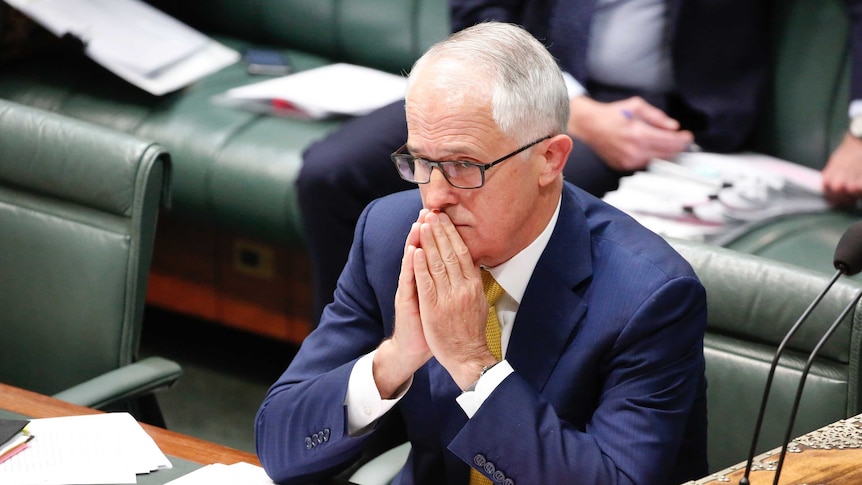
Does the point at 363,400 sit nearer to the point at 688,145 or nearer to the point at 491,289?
the point at 491,289

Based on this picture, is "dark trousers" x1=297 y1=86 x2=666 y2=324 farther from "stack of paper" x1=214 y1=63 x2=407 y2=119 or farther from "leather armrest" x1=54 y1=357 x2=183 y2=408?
"leather armrest" x1=54 y1=357 x2=183 y2=408

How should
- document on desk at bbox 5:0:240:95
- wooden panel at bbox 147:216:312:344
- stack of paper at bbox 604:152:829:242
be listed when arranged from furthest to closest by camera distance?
document on desk at bbox 5:0:240:95 → wooden panel at bbox 147:216:312:344 → stack of paper at bbox 604:152:829:242

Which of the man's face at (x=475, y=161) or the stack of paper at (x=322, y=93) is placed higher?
the man's face at (x=475, y=161)

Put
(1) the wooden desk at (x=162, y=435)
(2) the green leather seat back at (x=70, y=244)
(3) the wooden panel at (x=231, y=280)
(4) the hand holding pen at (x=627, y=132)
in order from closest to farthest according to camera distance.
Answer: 1. (1) the wooden desk at (x=162, y=435)
2. (2) the green leather seat back at (x=70, y=244)
3. (4) the hand holding pen at (x=627, y=132)
4. (3) the wooden panel at (x=231, y=280)

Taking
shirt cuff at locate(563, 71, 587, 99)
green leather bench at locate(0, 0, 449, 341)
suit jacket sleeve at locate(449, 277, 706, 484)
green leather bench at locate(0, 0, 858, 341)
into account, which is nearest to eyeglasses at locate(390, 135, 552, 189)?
suit jacket sleeve at locate(449, 277, 706, 484)

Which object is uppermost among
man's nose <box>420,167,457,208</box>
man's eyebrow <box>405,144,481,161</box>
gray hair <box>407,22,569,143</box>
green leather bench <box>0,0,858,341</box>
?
gray hair <box>407,22,569,143</box>

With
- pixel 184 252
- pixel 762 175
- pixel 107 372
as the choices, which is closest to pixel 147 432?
pixel 107 372

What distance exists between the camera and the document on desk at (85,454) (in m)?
1.45

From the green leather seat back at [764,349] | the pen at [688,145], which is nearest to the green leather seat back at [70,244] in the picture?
the green leather seat back at [764,349]

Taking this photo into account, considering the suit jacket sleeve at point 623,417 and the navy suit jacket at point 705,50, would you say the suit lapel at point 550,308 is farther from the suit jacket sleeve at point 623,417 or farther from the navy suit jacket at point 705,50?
the navy suit jacket at point 705,50

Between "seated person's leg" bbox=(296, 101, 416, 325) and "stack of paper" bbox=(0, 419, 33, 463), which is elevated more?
"stack of paper" bbox=(0, 419, 33, 463)

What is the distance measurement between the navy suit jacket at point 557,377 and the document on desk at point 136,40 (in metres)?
1.80

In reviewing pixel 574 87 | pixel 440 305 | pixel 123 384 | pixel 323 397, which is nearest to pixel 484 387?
pixel 440 305

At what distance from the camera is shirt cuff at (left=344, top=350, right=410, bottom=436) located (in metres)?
1.62
